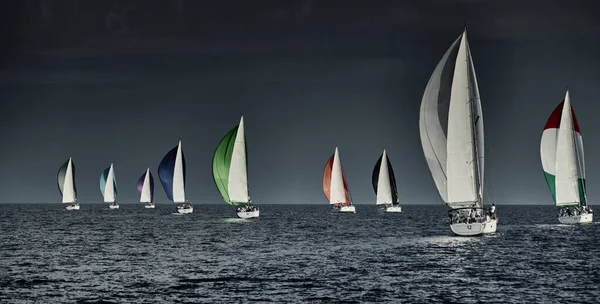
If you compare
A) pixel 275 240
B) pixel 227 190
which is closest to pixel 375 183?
pixel 227 190

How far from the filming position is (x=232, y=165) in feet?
334

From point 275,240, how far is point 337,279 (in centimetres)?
3077

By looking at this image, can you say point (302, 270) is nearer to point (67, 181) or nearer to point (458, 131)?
point (458, 131)

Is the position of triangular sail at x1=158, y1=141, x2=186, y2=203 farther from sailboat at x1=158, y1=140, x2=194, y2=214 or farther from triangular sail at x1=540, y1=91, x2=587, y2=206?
triangular sail at x1=540, y1=91, x2=587, y2=206

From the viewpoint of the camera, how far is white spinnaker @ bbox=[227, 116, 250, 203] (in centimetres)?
10138

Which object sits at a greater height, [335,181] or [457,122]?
[457,122]

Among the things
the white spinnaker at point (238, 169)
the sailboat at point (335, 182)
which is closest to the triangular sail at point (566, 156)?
the white spinnaker at point (238, 169)

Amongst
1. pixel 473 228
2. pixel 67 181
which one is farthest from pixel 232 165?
pixel 67 181

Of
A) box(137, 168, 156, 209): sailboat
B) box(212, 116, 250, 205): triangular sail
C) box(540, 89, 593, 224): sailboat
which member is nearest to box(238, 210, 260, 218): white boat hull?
box(212, 116, 250, 205): triangular sail

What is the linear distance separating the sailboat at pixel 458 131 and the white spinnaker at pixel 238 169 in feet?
133

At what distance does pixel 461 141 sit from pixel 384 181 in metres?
79.0

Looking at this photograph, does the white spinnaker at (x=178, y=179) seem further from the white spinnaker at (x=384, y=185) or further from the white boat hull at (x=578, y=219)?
the white boat hull at (x=578, y=219)

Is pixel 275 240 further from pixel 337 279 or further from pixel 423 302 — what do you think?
pixel 423 302

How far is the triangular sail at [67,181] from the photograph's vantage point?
591 feet
